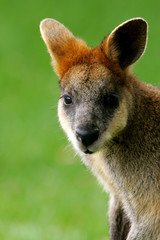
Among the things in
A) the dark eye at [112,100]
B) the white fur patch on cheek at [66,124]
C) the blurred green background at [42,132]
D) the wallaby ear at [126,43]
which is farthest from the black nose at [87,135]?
the blurred green background at [42,132]

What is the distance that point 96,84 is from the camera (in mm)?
7641

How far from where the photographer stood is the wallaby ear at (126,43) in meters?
7.77

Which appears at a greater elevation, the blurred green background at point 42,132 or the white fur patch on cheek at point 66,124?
the blurred green background at point 42,132

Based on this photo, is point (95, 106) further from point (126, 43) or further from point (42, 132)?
point (42, 132)

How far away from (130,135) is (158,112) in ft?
1.52

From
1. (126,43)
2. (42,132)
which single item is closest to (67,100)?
(126,43)

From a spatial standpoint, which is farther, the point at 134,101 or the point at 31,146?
the point at 31,146

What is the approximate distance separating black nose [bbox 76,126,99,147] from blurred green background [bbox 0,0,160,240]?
3.48ft

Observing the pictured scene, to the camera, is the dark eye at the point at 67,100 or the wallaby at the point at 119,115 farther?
the dark eye at the point at 67,100

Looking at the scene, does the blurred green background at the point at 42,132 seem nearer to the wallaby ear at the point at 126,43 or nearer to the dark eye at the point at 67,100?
the dark eye at the point at 67,100

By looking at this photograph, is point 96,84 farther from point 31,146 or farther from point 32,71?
point 32,71

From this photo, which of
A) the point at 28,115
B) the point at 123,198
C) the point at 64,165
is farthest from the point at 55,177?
the point at 123,198

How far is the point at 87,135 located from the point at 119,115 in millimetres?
489

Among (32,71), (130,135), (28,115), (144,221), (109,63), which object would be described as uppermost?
(32,71)
